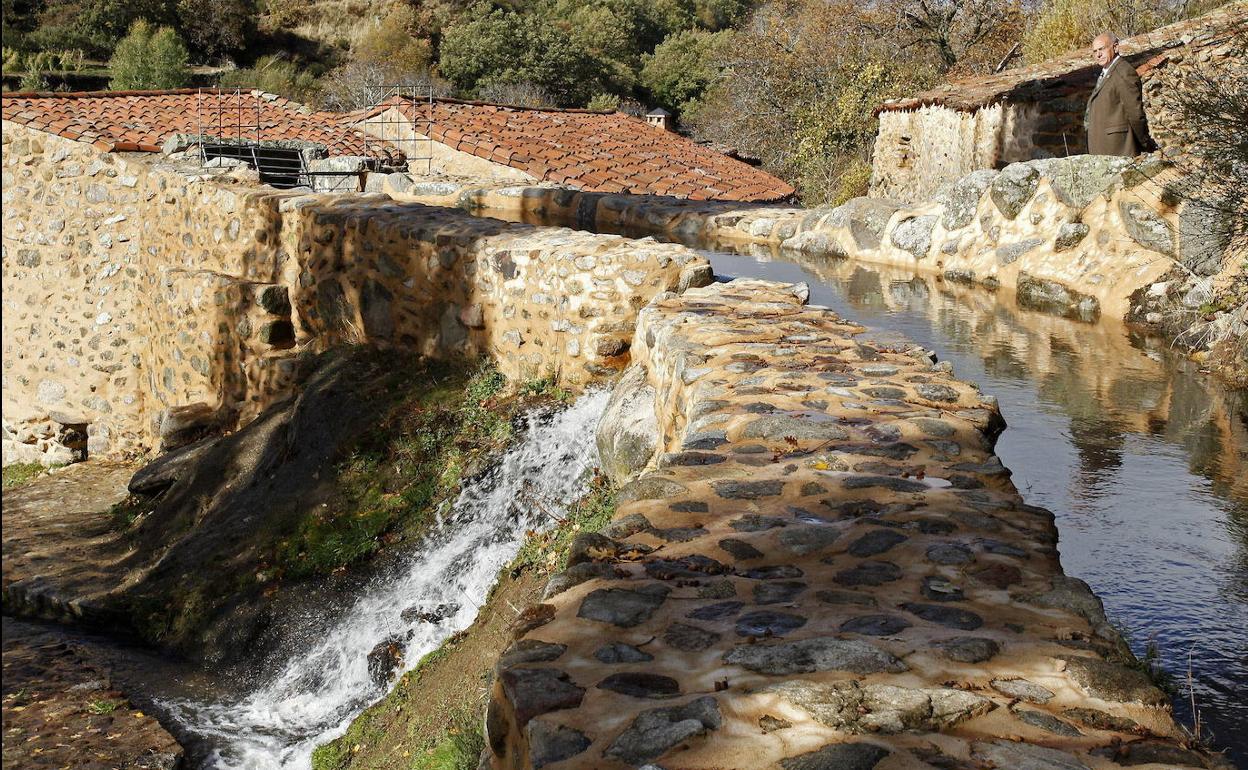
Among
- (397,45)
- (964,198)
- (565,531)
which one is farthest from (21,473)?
(397,45)

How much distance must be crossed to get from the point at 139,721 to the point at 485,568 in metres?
1.86

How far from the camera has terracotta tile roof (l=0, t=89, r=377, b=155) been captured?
41.8ft

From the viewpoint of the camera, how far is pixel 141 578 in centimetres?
784

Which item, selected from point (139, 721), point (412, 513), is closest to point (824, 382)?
point (412, 513)

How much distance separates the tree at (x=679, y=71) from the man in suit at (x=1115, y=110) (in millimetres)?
33679

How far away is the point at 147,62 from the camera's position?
34.9m

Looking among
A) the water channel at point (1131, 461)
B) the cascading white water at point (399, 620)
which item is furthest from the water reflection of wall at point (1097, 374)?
the cascading white water at point (399, 620)

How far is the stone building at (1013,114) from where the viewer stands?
1210 centimetres

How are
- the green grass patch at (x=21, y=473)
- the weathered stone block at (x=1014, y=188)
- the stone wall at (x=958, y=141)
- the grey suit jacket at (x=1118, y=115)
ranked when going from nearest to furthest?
the weathered stone block at (x=1014, y=188)
the grey suit jacket at (x=1118, y=115)
the green grass patch at (x=21, y=473)
the stone wall at (x=958, y=141)

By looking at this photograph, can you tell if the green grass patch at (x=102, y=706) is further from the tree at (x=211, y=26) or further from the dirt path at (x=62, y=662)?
the tree at (x=211, y=26)

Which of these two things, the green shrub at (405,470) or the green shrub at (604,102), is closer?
the green shrub at (405,470)

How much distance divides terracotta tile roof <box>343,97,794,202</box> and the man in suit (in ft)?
18.9

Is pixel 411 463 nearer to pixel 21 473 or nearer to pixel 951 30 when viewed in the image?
pixel 21 473

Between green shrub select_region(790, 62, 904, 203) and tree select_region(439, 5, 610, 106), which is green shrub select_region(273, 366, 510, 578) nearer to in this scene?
green shrub select_region(790, 62, 904, 203)
